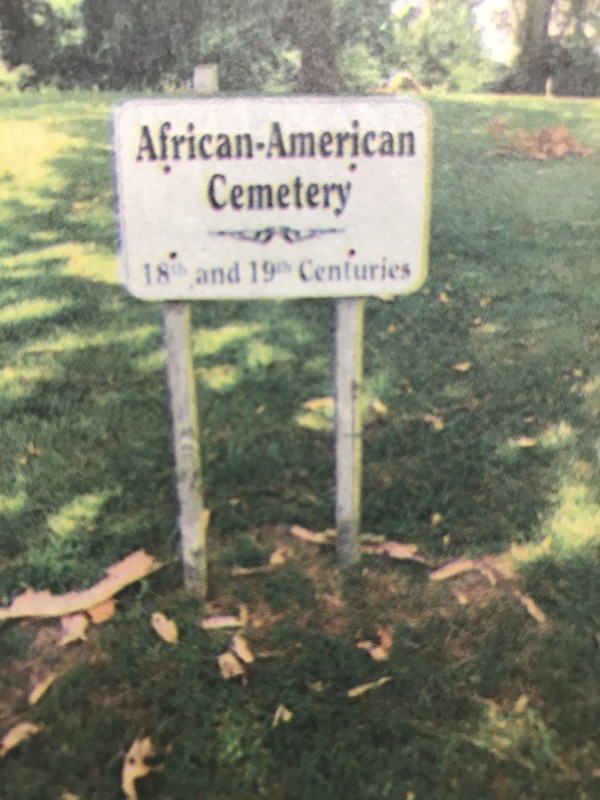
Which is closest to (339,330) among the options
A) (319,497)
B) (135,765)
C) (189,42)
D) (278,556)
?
(319,497)

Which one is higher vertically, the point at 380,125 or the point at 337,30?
the point at 337,30

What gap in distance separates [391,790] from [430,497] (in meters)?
0.78

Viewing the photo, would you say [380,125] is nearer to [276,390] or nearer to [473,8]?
[473,8]

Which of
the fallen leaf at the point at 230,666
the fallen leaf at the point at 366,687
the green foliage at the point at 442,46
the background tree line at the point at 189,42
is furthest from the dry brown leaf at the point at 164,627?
the green foliage at the point at 442,46

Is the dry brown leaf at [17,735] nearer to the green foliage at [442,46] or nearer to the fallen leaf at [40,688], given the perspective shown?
the fallen leaf at [40,688]

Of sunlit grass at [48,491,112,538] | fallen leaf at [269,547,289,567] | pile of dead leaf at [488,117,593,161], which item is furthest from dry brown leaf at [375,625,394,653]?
pile of dead leaf at [488,117,593,161]

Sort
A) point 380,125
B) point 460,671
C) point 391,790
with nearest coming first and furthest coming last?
1. point 380,125
2. point 391,790
3. point 460,671

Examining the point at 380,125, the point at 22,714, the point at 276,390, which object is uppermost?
the point at 380,125

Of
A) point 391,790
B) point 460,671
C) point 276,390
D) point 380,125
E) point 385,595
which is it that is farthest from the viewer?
point 276,390

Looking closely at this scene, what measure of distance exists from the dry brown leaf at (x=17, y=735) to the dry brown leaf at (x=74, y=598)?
27 cm

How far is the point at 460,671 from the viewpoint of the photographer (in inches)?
76.3

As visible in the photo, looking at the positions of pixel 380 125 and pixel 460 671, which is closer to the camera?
pixel 380 125

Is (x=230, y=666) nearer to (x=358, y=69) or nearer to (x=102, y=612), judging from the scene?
(x=102, y=612)

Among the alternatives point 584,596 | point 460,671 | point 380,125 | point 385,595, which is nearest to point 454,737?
point 460,671
